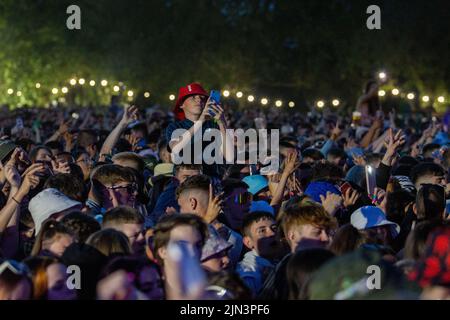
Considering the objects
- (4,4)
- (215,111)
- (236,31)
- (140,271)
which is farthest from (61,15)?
(140,271)

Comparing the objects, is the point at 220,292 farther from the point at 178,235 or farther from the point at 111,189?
the point at 111,189

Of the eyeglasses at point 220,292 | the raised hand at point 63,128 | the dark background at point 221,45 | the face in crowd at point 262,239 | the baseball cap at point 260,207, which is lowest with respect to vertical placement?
the eyeglasses at point 220,292

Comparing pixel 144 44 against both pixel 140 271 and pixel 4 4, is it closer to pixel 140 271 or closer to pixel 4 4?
pixel 4 4

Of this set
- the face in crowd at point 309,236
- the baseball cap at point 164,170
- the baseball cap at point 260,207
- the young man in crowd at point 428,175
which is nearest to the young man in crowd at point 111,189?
the baseball cap at point 260,207

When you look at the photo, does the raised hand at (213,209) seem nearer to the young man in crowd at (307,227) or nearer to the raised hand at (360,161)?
the young man in crowd at (307,227)

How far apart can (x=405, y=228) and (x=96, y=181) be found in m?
2.47

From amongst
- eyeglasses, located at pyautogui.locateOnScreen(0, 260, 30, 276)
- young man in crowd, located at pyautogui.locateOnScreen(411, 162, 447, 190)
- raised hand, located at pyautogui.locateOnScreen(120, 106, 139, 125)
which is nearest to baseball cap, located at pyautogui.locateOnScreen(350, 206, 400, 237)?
young man in crowd, located at pyautogui.locateOnScreen(411, 162, 447, 190)

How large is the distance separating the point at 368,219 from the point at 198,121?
6.66ft

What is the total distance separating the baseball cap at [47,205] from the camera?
20.8 feet

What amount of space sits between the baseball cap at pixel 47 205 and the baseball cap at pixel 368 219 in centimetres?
200

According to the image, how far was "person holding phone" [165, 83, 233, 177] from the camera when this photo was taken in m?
8.12

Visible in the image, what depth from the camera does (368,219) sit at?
6785 millimetres

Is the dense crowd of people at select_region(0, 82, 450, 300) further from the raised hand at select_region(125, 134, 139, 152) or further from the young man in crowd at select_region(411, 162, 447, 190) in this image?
the raised hand at select_region(125, 134, 139, 152)

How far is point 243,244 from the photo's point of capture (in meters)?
6.76
